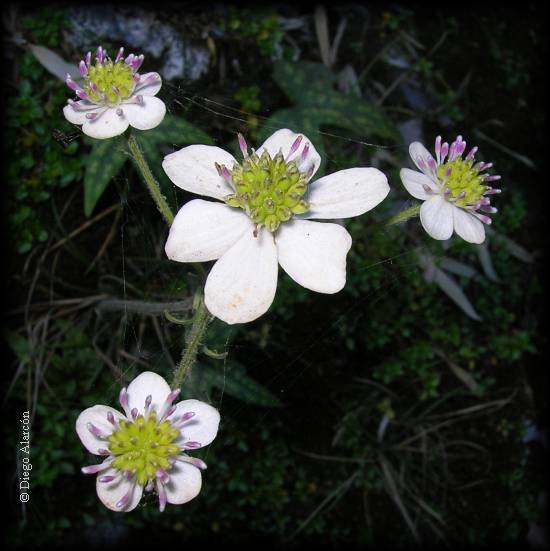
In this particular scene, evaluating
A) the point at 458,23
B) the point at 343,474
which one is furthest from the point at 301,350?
the point at 458,23

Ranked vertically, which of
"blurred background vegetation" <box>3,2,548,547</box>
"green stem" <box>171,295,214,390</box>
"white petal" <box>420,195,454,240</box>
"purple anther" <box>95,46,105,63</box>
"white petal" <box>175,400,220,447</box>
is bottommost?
"blurred background vegetation" <box>3,2,548,547</box>

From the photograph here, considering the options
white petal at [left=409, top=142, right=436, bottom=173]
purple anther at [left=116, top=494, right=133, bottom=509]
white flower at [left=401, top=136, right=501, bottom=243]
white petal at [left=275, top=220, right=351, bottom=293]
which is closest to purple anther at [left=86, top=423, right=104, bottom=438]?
purple anther at [left=116, top=494, right=133, bottom=509]

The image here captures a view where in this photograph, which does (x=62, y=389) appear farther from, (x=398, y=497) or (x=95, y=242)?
(x=398, y=497)

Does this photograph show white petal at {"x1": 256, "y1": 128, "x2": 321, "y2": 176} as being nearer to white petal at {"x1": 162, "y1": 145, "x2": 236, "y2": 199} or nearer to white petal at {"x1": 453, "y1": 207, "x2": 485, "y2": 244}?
white petal at {"x1": 162, "y1": 145, "x2": 236, "y2": 199}

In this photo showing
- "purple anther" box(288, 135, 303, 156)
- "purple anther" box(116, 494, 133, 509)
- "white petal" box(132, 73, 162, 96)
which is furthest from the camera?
"white petal" box(132, 73, 162, 96)

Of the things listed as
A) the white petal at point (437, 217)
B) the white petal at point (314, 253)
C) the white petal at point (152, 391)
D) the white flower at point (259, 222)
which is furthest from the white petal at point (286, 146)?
the white petal at point (152, 391)

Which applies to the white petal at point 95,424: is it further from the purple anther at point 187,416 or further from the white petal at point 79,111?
the white petal at point 79,111

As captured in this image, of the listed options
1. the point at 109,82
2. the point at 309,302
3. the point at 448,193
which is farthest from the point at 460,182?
the point at 309,302
